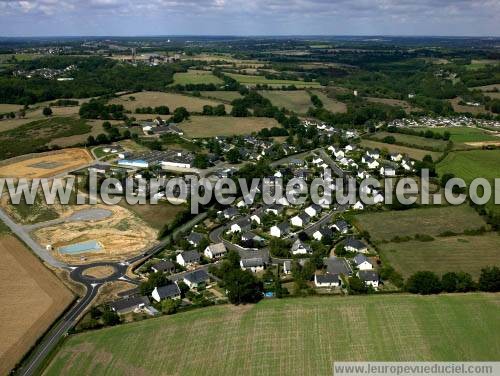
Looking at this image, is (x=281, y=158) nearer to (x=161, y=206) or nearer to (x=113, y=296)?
(x=161, y=206)

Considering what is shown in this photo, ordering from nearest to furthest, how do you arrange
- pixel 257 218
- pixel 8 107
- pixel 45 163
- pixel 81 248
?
1. pixel 81 248
2. pixel 257 218
3. pixel 45 163
4. pixel 8 107

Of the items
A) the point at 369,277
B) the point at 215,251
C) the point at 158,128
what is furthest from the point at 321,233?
the point at 158,128

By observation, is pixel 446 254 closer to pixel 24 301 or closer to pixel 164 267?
pixel 164 267

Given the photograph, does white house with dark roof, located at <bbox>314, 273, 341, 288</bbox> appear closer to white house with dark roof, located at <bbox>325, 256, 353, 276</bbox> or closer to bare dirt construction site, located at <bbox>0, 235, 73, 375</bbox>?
white house with dark roof, located at <bbox>325, 256, 353, 276</bbox>

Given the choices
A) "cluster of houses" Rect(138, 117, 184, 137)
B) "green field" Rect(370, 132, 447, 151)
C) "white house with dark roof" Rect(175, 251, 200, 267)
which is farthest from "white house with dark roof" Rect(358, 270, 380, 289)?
"cluster of houses" Rect(138, 117, 184, 137)

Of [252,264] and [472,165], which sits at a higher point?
[472,165]

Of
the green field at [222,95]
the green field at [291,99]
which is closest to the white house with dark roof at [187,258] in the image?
the green field at [291,99]

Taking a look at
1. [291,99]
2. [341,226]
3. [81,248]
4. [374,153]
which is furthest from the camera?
[291,99]
